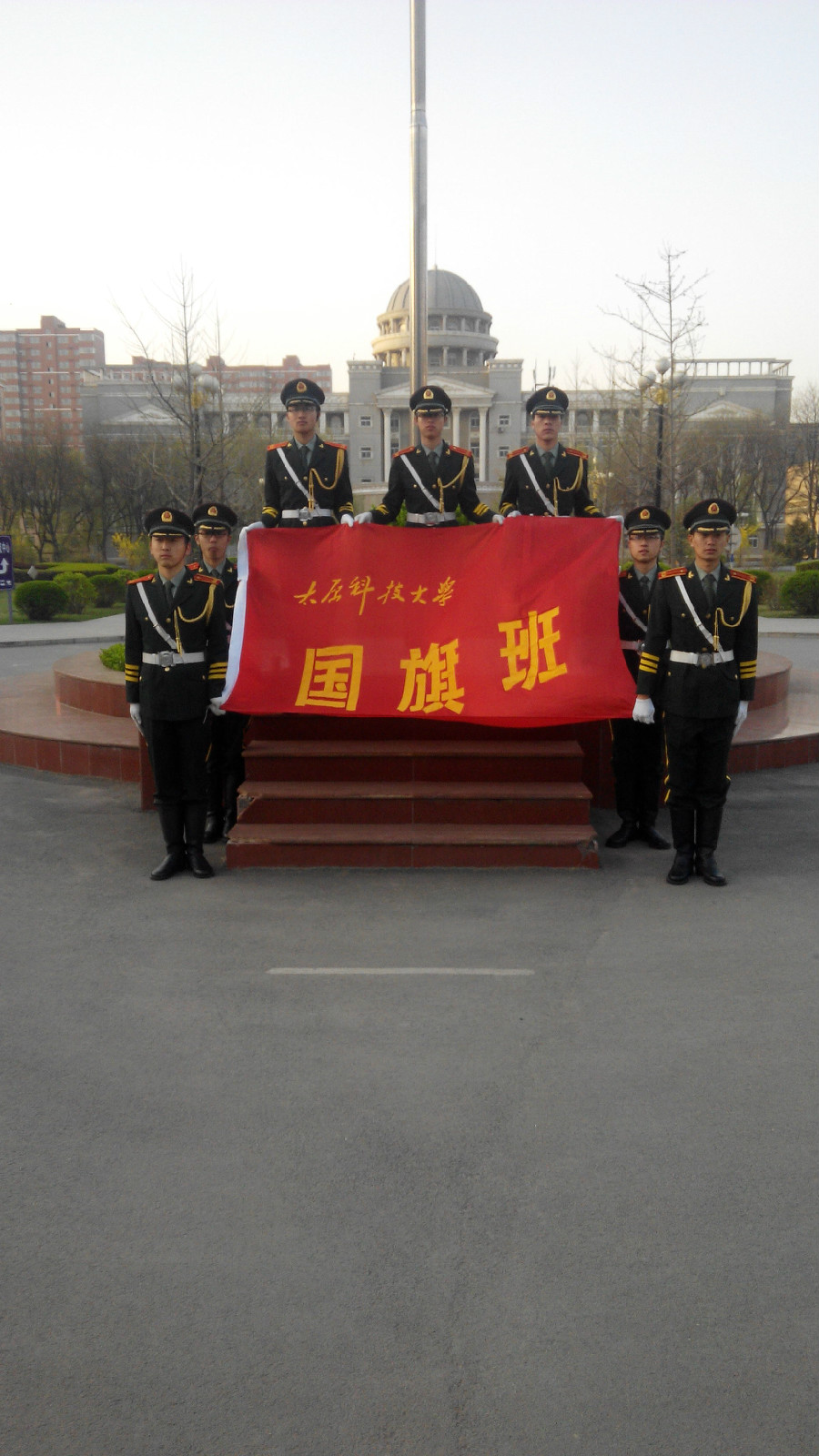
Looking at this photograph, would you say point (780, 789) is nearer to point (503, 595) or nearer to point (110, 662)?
point (503, 595)

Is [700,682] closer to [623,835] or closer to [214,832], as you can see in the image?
[623,835]

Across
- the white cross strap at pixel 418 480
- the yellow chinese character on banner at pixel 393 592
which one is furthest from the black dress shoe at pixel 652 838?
the white cross strap at pixel 418 480

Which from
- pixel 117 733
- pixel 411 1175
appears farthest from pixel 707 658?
pixel 117 733

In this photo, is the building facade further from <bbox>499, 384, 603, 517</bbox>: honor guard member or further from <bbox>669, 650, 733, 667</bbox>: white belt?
<bbox>669, 650, 733, 667</bbox>: white belt

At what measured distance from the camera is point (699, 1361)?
2.34 metres

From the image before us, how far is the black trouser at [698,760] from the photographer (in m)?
5.52

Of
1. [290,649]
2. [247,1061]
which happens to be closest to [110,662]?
[290,649]

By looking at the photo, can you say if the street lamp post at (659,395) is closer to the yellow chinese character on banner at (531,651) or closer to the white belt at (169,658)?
the yellow chinese character on banner at (531,651)

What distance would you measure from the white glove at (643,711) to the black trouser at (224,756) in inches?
94.4

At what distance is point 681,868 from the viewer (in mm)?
5586

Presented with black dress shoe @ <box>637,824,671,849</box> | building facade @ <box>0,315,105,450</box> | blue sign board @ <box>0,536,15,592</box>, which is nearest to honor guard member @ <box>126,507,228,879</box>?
black dress shoe @ <box>637,824,671,849</box>

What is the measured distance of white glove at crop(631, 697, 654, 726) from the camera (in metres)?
5.68

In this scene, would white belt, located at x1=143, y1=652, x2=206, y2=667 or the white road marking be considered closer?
the white road marking

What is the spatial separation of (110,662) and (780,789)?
6.34 meters
